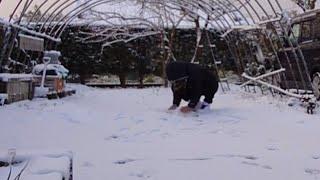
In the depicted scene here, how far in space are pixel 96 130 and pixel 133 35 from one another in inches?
450

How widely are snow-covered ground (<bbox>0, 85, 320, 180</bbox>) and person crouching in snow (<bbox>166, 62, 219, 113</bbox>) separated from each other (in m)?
0.31

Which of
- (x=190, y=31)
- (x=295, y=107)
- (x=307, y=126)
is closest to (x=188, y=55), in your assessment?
(x=190, y=31)

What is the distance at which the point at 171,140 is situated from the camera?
5.32m

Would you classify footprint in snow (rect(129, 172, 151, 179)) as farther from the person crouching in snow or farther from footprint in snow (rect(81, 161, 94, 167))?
the person crouching in snow

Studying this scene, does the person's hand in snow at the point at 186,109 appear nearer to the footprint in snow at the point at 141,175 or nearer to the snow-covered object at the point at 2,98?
the snow-covered object at the point at 2,98

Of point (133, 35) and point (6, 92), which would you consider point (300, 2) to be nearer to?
point (133, 35)

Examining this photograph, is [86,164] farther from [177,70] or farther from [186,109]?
[177,70]

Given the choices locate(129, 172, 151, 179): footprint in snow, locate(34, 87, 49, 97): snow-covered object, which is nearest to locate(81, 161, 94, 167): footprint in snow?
locate(129, 172, 151, 179): footprint in snow

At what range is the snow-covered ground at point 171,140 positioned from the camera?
12.5ft

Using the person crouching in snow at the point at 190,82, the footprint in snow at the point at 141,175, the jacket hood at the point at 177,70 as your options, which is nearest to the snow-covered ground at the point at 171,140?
the footprint in snow at the point at 141,175

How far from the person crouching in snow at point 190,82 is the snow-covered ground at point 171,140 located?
0.31 metres

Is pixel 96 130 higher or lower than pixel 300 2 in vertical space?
lower

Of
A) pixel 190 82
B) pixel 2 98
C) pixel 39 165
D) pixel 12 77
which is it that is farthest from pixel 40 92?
pixel 39 165

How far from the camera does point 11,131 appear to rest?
5480 millimetres
